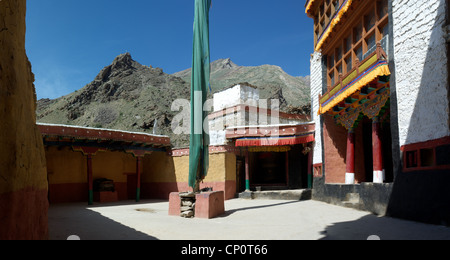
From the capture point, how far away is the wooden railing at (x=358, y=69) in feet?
24.7

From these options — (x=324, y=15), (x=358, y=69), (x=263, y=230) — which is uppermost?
(x=324, y=15)

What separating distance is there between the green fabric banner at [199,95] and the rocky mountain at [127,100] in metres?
23.9

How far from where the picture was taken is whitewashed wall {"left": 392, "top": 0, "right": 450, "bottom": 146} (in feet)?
19.1

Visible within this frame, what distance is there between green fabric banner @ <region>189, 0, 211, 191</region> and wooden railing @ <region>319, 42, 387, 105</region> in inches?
165

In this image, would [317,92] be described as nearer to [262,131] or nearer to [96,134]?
[262,131]

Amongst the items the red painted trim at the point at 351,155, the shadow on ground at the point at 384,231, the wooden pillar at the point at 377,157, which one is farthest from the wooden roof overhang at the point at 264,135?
the shadow on ground at the point at 384,231

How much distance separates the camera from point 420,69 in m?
6.35

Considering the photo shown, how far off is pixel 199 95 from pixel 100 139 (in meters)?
6.71

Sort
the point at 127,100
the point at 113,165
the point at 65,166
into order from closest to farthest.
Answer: the point at 65,166 < the point at 113,165 < the point at 127,100

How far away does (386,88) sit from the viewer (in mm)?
8078

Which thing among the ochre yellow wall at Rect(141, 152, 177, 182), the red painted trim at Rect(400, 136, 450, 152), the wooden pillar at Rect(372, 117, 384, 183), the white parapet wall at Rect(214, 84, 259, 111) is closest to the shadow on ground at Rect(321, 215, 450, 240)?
the red painted trim at Rect(400, 136, 450, 152)

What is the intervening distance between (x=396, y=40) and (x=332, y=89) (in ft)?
11.2

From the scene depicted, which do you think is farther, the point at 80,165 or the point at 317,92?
the point at 80,165

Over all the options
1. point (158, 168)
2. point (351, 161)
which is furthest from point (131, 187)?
point (351, 161)
